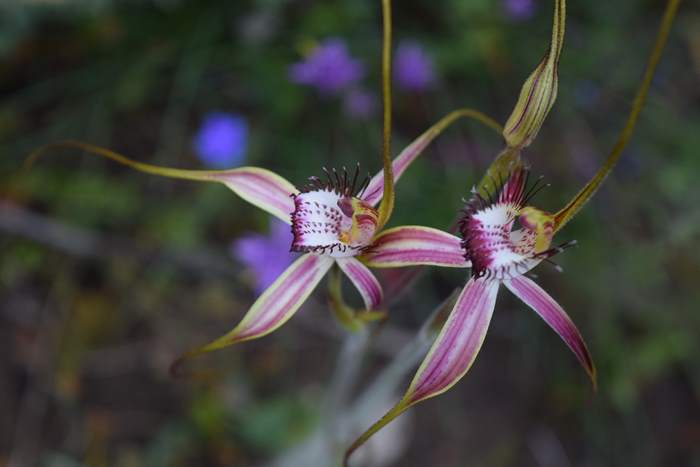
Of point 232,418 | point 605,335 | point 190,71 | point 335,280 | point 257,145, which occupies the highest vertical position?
point 190,71

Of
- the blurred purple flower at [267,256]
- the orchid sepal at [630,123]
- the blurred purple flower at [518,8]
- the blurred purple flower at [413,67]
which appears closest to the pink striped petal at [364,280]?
the orchid sepal at [630,123]

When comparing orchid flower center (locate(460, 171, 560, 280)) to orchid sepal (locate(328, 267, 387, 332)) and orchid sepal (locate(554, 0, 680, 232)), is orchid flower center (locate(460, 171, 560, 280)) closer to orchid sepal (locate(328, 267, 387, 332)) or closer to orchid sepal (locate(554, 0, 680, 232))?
orchid sepal (locate(554, 0, 680, 232))

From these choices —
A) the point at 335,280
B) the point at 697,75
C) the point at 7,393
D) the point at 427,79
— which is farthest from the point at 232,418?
the point at 697,75

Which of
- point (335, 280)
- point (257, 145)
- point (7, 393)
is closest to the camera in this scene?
point (335, 280)

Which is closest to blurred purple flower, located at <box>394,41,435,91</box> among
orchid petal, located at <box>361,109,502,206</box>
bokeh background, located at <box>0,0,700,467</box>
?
bokeh background, located at <box>0,0,700,467</box>

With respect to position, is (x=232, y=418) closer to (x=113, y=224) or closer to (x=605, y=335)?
(x=113, y=224)

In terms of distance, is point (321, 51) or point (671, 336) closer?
point (321, 51)
